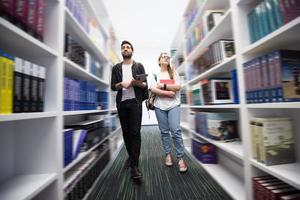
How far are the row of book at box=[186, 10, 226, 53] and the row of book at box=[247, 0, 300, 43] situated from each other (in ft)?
1.63

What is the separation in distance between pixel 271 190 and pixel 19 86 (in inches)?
53.1

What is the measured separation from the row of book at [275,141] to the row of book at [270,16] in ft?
1.76

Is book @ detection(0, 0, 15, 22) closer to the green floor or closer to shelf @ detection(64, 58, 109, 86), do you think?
shelf @ detection(64, 58, 109, 86)

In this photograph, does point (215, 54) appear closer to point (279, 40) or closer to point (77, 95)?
point (279, 40)

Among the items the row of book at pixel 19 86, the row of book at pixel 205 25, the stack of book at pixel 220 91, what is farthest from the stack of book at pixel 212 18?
the row of book at pixel 19 86

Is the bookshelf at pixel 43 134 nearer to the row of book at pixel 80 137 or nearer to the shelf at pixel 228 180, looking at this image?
the row of book at pixel 80 137

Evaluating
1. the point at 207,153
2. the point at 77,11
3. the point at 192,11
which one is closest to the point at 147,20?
the point at 192,11

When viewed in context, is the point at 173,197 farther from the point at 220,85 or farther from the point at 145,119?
the point at 145,119

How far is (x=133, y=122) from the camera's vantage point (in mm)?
1661

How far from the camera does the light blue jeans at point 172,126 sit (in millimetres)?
1865

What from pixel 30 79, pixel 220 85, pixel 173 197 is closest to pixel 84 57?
pixel 30 79

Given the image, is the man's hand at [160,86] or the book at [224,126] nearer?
the book at [224,126]

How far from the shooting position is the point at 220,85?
1666 mm

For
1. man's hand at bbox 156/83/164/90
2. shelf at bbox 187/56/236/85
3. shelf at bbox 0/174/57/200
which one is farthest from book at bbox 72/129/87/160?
shelf at bbox 187/56/236/85
